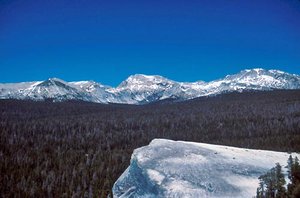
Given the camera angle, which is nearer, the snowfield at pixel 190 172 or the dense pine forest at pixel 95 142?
the snowfield at pixel 190 172

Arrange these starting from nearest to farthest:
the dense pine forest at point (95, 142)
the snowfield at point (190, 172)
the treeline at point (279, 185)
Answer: the treeline at point (279, 185) < the snowfield at point (190, 172) < the dense pine forest at point (95, 142)

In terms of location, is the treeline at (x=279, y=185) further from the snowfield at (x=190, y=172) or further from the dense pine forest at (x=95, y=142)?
the dense pine forest at (x=95, y=142)

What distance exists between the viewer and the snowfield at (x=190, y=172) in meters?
14.8

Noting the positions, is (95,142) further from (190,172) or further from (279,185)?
(279,185)

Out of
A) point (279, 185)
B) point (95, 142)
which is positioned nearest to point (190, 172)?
point (279, 185)

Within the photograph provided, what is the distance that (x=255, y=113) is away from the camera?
14950cm

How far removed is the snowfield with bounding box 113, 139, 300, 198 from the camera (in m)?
14.8

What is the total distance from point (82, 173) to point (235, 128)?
245 feet

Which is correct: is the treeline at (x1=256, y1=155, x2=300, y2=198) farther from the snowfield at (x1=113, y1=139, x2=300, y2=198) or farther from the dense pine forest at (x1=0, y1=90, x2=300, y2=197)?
the dense pine forest at (x1=0, y1=90, x2=300, y2=197)

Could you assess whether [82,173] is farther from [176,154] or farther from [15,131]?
[15,131]

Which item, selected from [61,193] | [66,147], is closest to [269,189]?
[61,193]

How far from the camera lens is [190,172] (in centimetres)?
1598

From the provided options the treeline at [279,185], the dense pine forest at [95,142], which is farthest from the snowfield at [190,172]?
the dense pine forest at [95,142]

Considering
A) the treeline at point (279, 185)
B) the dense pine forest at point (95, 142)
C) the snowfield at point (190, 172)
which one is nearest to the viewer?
the treeline at point (279, 185)
